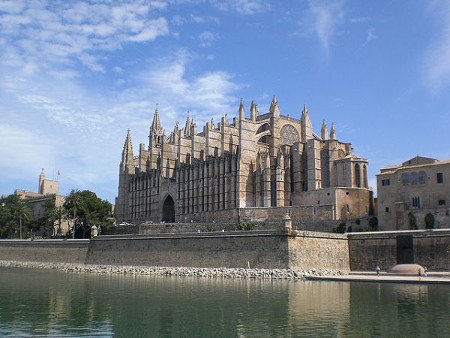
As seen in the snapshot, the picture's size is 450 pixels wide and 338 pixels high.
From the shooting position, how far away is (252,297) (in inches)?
1061

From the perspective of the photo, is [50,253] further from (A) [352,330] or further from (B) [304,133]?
(A) [352,330]

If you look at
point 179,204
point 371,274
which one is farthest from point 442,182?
point 179,204

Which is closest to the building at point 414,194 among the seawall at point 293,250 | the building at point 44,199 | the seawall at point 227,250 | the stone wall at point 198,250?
the seawall at point 293,250

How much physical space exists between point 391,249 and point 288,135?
100ft

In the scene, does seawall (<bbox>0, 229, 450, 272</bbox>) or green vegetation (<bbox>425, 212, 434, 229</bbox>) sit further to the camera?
green vegetation (<bbox>425, 212, 434, 229</bbox>)

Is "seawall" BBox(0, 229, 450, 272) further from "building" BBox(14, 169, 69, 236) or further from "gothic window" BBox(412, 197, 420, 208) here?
"building" BBox(14, 169, 69, 236)

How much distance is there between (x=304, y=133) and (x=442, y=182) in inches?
1035

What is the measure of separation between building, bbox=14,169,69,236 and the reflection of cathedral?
1120cm

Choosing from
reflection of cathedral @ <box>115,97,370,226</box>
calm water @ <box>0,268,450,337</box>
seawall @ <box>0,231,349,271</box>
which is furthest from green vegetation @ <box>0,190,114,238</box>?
calm water @ <box>0,268,450,337</box>

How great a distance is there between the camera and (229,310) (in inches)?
898

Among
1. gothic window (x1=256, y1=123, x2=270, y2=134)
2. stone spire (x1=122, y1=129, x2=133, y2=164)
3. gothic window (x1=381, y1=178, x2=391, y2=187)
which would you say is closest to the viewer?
gothic window (x1=381, y1=178, x2=391, y2=187)

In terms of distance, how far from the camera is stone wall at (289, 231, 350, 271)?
3950cm

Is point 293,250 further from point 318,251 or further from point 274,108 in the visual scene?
point 274,108

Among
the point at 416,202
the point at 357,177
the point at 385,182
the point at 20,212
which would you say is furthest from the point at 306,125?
the point at 20,212
